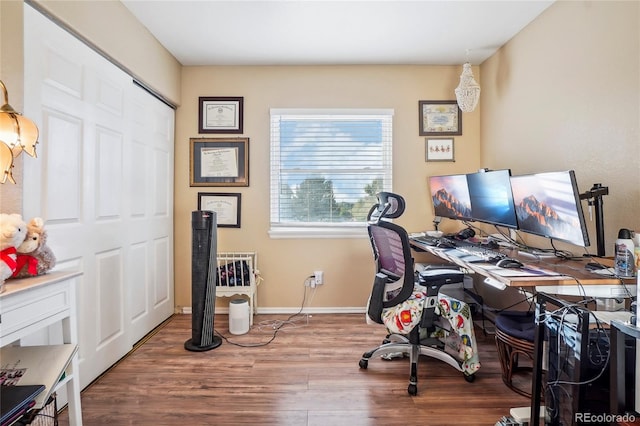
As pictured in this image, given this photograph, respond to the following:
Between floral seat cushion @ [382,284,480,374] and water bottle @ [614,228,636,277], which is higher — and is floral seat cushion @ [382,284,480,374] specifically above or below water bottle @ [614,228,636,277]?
below

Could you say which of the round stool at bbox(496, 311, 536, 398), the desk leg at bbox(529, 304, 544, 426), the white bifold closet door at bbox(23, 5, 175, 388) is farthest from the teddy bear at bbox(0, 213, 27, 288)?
the round stool at bbox(496, 311, 536, 398)

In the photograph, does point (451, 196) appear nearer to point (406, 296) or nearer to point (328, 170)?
point (328, 170)

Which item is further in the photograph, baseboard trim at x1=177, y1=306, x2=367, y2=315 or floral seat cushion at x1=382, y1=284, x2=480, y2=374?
baseboard trim at x1=177, y1=306, x2=367, y2=315

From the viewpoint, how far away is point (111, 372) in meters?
2.10

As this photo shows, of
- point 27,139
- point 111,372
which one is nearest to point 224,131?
point 27,139

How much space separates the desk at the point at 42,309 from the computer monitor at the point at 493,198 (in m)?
2.52

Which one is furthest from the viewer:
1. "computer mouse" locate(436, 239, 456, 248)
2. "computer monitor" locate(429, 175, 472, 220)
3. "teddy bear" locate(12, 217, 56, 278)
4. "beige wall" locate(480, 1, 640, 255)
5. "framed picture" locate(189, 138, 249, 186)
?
"framed picture" locate(189, 138, 249, 186)

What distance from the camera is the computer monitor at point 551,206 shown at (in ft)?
5.26

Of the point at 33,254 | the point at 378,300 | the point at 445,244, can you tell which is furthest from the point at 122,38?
the point at 445,244

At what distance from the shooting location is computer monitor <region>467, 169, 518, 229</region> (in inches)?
84.7

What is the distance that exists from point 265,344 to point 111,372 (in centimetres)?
104

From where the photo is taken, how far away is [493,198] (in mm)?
A: 2303

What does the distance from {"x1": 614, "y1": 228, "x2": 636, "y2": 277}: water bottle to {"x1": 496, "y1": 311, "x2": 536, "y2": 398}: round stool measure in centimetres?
50

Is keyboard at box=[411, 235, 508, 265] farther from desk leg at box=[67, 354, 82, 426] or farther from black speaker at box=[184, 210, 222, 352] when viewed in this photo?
desk leg at box=[67, 354, 82, 426]
